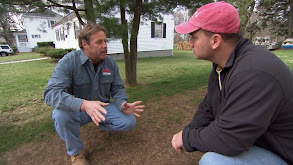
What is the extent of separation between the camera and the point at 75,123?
6.14 ft

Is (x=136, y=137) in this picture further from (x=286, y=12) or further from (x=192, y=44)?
(x=286, y=12)

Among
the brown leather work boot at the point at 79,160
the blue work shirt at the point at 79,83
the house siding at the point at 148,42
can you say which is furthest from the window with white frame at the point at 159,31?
the brown leather work boot at the point at 79,160

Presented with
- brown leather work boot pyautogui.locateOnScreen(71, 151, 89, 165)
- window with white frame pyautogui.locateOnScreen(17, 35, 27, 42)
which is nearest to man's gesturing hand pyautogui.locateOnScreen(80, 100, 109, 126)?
brown leather work boot pyautogui.locateOnScreen(71, 151, 89, 165)

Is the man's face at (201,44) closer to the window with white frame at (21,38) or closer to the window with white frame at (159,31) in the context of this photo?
the window with white frame at (159,31)

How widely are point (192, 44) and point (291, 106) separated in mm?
704

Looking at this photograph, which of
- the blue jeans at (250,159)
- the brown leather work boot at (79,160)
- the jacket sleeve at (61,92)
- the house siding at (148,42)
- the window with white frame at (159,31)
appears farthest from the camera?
the window with white frame at (159,31)

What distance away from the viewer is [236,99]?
39.6 inches

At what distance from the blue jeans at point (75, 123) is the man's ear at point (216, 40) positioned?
1.25 metres

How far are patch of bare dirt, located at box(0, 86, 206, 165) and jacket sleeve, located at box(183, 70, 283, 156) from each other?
1.02 meters

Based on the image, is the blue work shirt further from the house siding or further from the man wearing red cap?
the house siding

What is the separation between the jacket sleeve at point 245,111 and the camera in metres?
0.93

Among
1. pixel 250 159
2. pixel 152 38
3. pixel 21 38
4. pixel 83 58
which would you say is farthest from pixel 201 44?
pixel 21 38

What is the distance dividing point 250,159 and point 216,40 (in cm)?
77

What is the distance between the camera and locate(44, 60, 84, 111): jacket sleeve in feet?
5.65
